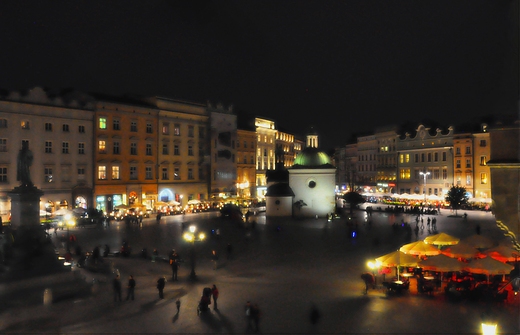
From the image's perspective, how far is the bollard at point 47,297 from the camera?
692 inches

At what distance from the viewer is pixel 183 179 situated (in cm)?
6353

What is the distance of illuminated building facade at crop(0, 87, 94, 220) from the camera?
149 ft

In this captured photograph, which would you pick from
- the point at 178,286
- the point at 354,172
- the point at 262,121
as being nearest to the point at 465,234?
the point at 178,286

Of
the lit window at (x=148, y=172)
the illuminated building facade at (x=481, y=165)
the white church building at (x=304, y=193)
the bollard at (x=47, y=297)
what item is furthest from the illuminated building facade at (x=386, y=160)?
the bollard at (x=47, y=297)

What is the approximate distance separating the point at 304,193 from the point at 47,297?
139ft

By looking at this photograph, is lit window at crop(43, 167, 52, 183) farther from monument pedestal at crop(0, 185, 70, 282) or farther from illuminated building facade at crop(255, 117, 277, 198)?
illuminated building facade at crop(255, 117, 277, 198)

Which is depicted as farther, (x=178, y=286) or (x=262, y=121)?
(x=262, y=121)

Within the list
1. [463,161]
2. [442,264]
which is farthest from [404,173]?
[442,264]

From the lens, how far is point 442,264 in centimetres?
2025

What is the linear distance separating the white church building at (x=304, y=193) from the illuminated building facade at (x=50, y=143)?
21308mm

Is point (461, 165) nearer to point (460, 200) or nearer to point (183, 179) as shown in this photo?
point (460, 200)

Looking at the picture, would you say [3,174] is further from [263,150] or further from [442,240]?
[263,150]

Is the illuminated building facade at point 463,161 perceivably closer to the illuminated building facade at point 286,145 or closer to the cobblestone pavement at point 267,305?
the illuminated building facade at point 286,145

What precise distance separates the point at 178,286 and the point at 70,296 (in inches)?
185
